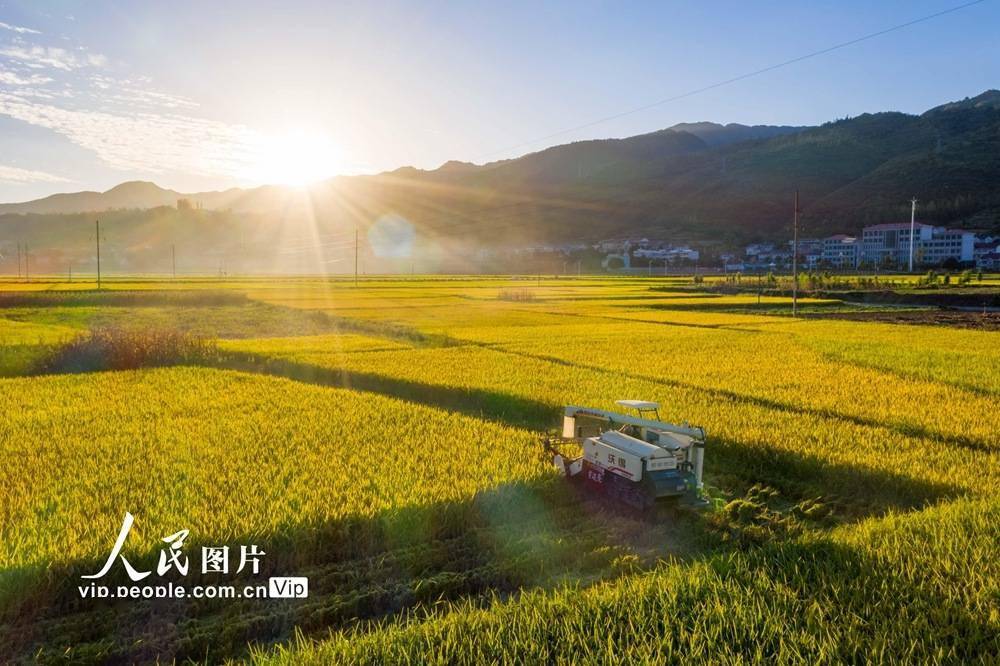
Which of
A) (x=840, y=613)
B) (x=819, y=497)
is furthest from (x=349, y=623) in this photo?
(x=819, y=497)

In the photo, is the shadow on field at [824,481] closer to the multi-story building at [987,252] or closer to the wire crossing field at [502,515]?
the wire crossing field at [502,515]

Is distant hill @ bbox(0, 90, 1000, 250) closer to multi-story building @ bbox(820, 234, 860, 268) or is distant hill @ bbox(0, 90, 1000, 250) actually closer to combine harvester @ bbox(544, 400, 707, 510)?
multi-story building @ bbox(820, 234, 860, 268)

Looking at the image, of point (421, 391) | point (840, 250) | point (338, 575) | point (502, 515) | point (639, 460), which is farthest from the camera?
point (840, 250)

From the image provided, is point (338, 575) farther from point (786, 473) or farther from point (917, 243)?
point (917, 243)

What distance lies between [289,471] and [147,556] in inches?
85.1

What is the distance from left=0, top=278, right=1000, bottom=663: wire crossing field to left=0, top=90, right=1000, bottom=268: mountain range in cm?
10864

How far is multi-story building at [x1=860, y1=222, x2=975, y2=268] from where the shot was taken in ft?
294

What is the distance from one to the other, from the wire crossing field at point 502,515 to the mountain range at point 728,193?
356 feet

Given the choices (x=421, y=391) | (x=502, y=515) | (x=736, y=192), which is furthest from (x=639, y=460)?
(x=736, y=192)

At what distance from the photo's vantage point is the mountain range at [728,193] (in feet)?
370

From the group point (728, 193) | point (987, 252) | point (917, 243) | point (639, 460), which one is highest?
point (728, 193)

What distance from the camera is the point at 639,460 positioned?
21.4ft


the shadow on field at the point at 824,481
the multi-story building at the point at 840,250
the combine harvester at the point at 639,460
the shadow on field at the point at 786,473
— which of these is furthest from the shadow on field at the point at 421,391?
the multi-story building at the point at 840,250

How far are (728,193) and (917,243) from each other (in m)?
52.2
